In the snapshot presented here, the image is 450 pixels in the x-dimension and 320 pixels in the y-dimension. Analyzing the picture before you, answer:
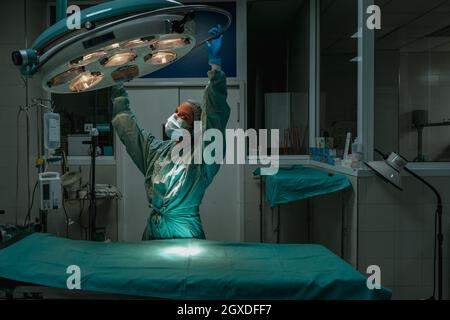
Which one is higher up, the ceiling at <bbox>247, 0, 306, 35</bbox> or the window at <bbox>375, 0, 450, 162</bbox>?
the ceiling at <bbox>247, 0, 306, 35</bbox>

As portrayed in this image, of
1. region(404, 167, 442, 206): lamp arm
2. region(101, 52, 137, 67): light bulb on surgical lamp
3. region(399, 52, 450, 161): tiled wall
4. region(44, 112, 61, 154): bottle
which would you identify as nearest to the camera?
region(101, 52, 137, 67): light bulb on surgical lamp

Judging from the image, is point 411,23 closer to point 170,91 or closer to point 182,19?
point 170,91

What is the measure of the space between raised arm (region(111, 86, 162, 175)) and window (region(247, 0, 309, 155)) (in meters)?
1.71

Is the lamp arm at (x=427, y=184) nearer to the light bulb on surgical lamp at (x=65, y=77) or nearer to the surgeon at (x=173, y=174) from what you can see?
the surgeon at (x=173, y=174)

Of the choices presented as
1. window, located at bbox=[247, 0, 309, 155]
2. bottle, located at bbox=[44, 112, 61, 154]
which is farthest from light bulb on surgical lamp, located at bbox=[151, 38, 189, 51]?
window, located at bbox=[247, 0, 309, 155]

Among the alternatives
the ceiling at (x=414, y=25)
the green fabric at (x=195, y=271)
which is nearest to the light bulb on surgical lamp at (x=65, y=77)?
the green fabric at (x=195, y=271)

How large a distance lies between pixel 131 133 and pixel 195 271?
1.18 m

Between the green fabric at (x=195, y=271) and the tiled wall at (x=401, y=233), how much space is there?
2.15ft

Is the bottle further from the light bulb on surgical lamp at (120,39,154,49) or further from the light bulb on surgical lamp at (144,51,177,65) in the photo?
the light bulb on surgical lamp at (120,39,154,49)

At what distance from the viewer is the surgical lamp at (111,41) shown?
1.22m

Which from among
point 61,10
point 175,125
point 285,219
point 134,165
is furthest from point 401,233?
point 134,165

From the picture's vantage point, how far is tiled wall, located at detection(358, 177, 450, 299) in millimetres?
2352

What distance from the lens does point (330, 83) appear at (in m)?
3.87

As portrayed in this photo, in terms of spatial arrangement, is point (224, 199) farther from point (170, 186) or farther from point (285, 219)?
point (170, 186)
